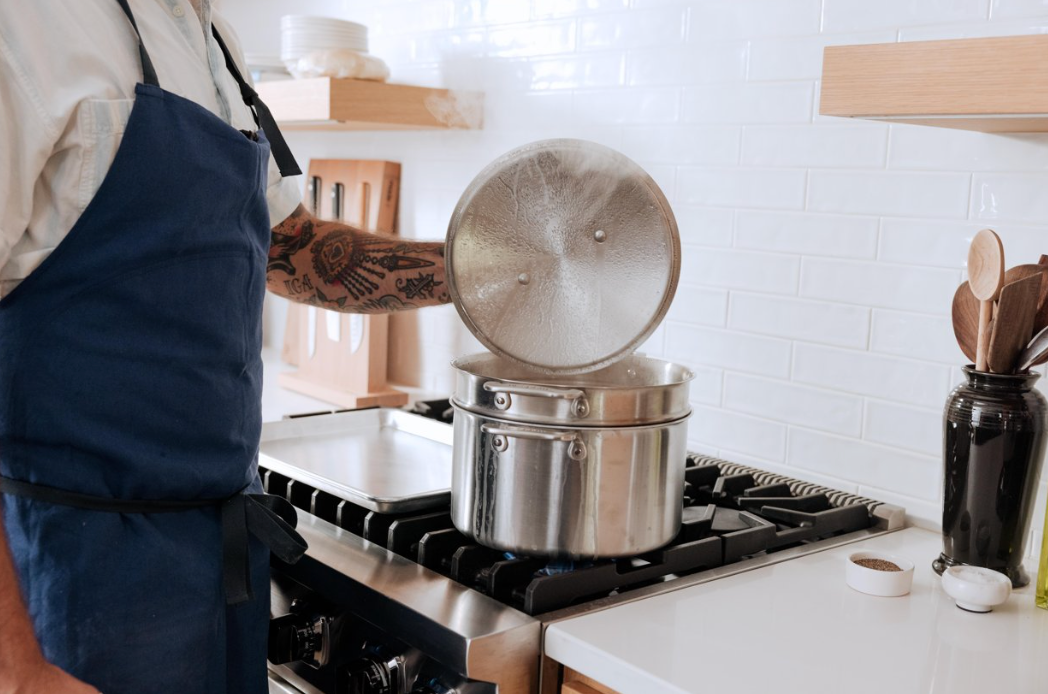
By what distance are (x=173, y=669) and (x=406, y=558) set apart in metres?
0.31

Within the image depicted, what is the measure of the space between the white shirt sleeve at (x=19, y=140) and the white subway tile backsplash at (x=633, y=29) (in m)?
1.16

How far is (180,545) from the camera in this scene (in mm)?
1188

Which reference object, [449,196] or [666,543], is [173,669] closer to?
[666,543]

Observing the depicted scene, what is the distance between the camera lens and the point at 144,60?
1.16m

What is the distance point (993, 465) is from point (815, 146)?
0.62m

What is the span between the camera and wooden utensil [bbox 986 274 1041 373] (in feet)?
4.06

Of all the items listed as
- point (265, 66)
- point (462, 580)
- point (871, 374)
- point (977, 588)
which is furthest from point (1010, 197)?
point (265, 66)

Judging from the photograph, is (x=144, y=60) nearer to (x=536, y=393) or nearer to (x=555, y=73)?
(x=536, y=393)

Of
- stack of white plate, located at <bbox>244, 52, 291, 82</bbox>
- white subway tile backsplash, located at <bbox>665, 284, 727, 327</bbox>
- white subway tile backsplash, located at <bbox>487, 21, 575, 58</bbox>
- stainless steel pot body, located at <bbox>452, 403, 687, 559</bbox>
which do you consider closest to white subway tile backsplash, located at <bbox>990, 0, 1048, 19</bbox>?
white subway tile backsplash, located at <bbox>665, 284, 727, 327</bbox>

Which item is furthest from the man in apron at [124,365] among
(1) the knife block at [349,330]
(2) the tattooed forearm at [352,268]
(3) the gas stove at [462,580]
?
(1) the knife block at [349,330]

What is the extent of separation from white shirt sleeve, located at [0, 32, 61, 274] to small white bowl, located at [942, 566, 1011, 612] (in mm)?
1103

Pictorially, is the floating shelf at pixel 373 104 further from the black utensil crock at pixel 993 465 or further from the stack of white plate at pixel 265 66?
the black utensil crock at pixel 993 465

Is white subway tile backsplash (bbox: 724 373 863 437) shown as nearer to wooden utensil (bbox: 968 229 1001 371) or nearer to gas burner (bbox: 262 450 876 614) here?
gas burner (bbox: 262 450 876 614)

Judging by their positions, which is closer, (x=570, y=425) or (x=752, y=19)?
(x=570, y=425)
